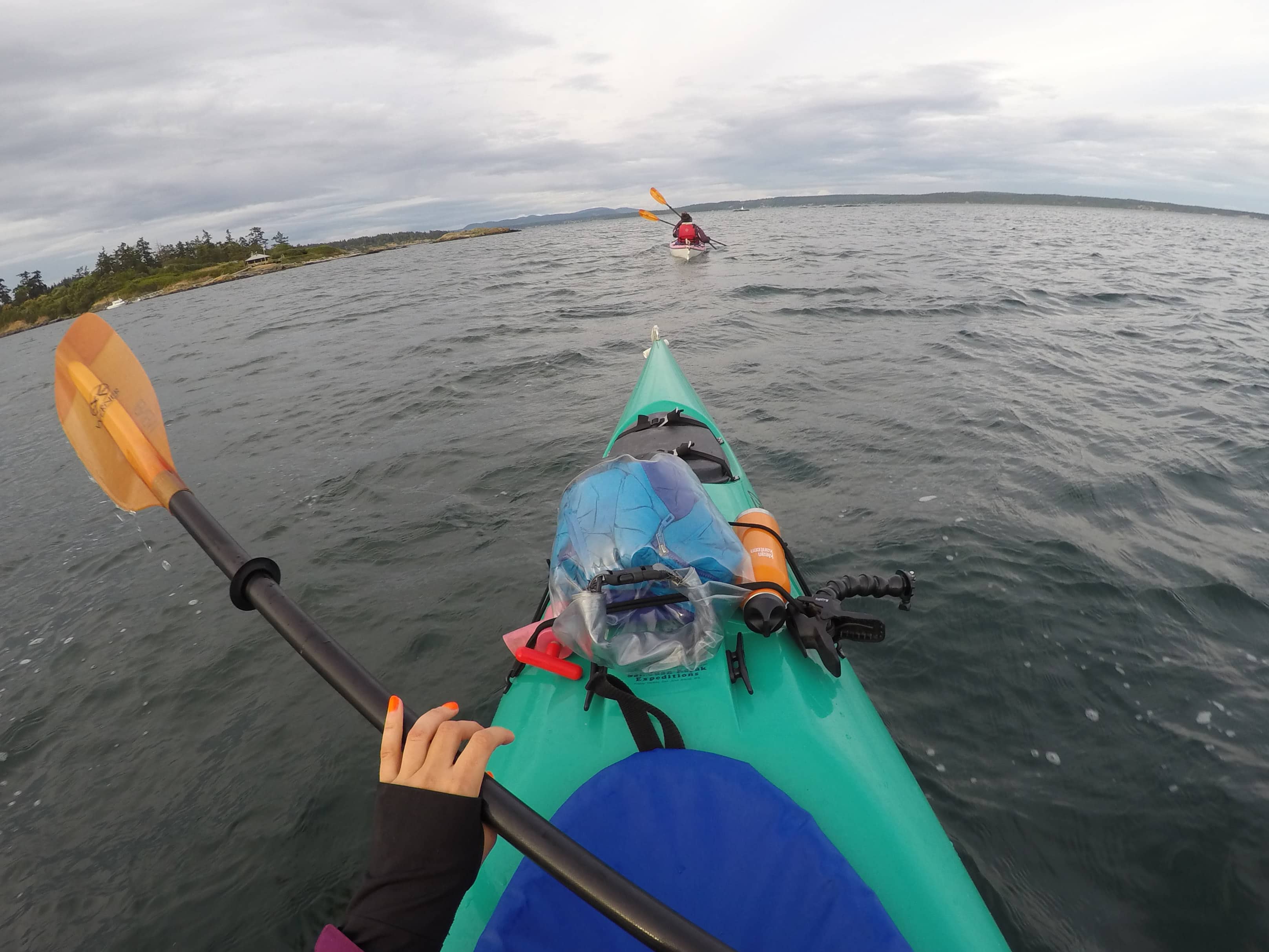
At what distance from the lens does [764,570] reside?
8.82ft

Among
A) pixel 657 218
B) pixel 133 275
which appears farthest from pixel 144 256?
pixel 657 218

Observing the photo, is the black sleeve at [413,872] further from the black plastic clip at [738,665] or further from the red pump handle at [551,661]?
the black plastic clip at [738,665]

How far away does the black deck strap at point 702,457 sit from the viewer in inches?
160

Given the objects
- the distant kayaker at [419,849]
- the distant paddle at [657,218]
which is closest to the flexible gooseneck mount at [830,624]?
the distant kayaker at [419,849]

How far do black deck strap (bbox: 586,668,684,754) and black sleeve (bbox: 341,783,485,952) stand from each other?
0.84m

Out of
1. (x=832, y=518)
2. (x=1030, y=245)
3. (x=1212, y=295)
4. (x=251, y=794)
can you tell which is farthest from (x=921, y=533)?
(x=1030, y=245)

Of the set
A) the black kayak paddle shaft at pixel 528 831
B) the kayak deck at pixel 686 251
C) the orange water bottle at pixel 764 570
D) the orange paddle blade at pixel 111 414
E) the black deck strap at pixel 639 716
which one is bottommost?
the black deck strap at pixel 639 716

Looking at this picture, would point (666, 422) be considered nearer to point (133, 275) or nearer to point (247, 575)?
point (247, 575)

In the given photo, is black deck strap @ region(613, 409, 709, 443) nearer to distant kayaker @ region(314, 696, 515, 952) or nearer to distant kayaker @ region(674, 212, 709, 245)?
distant kayaker @ region(314, 696, 515, 952)

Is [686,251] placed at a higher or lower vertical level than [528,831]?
higher

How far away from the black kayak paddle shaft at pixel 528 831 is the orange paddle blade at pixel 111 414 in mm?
1010

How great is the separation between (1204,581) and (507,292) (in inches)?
741

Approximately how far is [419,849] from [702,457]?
3.20 metres

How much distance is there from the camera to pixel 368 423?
8375 millimetres
